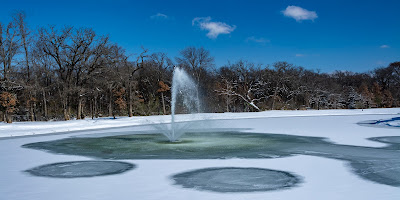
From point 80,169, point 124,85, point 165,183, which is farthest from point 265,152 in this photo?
point 124,85

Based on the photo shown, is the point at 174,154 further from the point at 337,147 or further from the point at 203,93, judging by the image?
the point at 203,93

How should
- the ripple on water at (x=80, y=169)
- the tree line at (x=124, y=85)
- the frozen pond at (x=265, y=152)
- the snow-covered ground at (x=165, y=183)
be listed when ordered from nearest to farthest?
the snow-covered ground at (x=165, y=183) < the ripple on water at (x=80, y=169) < the frozen pond at (x=265, y=152) < the tree line at (x=124, y=85)

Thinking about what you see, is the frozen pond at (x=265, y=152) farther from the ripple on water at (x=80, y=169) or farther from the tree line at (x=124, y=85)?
the tree line at (x=124, y=85)

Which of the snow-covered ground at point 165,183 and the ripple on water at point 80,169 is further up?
the ripple on water at point 80,169

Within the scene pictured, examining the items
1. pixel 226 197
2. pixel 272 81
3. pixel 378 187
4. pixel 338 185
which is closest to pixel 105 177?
pixel 226 197

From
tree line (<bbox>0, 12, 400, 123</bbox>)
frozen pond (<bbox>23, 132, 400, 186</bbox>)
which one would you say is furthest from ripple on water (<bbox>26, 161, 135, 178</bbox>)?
tree line (<bbox>0, 12, 400, 123</bbox>)

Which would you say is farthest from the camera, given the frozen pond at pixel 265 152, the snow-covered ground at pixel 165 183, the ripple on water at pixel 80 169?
the frozen pond at pixel 265 152

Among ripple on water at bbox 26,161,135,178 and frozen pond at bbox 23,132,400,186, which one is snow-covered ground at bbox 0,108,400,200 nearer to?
ripple on water at bbox 26,161,135,178

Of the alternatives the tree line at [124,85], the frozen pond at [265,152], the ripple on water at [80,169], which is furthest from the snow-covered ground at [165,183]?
the tree line at [124,85]

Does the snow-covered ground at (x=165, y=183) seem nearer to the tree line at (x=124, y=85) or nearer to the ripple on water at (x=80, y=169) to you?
the ripple on water at (x=80, y=169)

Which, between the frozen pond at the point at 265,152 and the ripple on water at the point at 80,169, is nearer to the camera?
the ripple on water at the point at 80,169

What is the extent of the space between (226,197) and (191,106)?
143ft

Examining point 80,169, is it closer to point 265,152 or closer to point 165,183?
point 165,183

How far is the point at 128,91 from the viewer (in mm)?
42781
